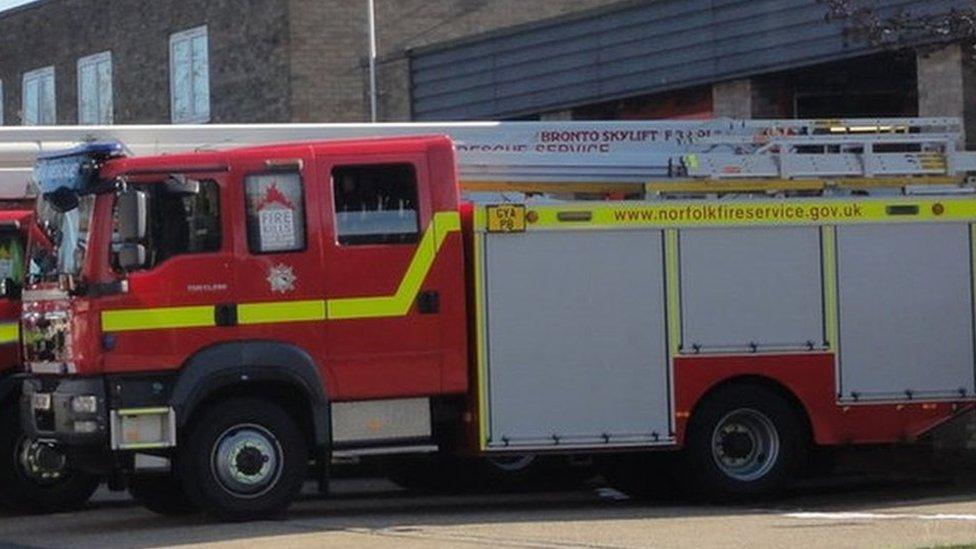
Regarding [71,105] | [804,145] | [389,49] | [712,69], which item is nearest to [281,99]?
[389,49]

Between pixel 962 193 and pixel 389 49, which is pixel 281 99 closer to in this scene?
pixel 389 49

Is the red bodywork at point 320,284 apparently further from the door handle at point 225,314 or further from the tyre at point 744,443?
the tyre at point 744,443

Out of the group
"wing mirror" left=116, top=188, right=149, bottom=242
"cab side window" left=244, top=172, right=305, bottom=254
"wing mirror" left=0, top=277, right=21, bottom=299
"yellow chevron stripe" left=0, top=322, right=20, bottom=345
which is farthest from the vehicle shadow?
"wing mirror" left=116, top=188, right=149, bottom=242

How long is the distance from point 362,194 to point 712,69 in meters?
9.84

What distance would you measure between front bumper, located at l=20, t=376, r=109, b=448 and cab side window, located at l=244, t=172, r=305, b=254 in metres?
1.59

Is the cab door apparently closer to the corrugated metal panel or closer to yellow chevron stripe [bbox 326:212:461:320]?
yellow chevron stripe [bbox 326:212:461:320]

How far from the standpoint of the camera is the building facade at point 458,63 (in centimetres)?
2339

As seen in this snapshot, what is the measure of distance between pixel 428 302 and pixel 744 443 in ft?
9.83

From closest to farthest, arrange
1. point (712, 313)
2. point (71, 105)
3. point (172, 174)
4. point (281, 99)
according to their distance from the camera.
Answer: point (172, 174)
point (712, 313)
point (281, 99)
point (71, 105)

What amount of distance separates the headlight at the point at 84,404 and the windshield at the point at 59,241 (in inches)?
36.9

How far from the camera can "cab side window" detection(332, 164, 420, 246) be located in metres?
15.2

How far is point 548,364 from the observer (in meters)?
15.8

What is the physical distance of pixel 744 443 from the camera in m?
16.3

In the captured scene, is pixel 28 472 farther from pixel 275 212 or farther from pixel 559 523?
pixel 559 523
